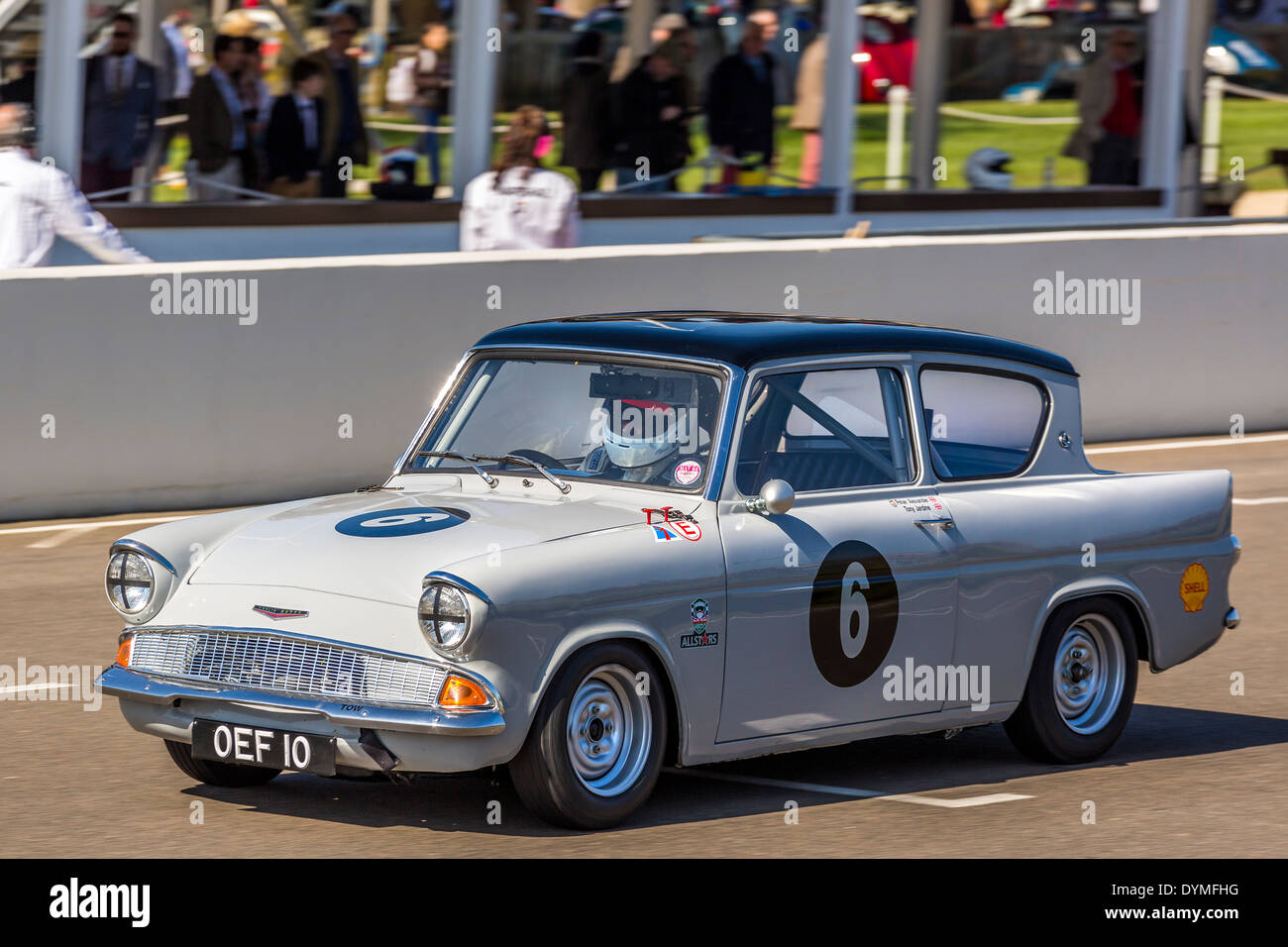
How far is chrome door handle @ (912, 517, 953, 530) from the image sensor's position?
6977mm

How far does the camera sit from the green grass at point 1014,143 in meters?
18.7

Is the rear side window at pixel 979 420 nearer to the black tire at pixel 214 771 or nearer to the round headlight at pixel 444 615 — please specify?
the round headlight at pixel 444 615

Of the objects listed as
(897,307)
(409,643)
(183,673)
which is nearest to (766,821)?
(409,643)

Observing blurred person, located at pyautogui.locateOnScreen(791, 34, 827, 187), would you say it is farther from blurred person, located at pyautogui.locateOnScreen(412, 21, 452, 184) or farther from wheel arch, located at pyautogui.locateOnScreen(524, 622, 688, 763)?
wheel arch, located at pyautogui.locateOnScreen(524, 622, 688, 763)

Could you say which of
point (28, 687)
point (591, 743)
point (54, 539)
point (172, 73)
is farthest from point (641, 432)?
point (172, 73)

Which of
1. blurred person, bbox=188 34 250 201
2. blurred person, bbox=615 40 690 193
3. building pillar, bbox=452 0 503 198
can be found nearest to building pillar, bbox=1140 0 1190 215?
blurred person, bbox=615 40 690 193

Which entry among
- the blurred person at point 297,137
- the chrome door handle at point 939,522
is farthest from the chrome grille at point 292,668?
the blurred person at point 297,137

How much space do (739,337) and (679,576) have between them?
39.9 inches

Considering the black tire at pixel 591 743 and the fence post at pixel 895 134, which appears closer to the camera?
the black tire at pixel 591 743

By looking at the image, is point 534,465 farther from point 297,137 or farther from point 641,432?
point 297,137

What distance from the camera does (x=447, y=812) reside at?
638 cm

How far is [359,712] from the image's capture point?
586cm

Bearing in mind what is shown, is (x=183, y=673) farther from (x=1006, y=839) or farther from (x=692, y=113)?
(x=692, y=113)

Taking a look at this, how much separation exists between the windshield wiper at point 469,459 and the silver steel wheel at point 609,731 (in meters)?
1.00
